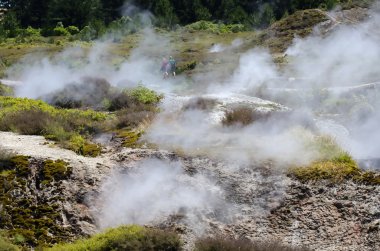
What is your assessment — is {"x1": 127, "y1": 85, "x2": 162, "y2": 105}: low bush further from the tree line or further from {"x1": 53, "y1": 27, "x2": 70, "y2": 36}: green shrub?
{"x1": 53, "y1": 27, "x2": 70, "y2": 36}: green shrub

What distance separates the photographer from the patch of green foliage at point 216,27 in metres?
42.5

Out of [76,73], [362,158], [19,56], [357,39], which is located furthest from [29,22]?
[362,158]

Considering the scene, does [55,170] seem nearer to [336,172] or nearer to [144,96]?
[336,172]

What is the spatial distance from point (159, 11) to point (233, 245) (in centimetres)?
4509

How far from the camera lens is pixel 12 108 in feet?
52.4

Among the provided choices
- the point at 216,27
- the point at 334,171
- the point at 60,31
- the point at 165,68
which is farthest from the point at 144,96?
the point at 60,31

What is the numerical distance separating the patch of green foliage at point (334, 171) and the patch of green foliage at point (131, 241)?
3.14m

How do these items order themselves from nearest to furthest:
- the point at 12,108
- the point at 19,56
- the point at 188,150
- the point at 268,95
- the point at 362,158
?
1. the point at 362,158
2. the point at 188,150
3. the point at 12,108
4. the point at 268,95
5. the point at 19,56

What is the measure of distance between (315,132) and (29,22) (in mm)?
47437

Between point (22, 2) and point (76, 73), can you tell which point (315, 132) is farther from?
point (22, 2)

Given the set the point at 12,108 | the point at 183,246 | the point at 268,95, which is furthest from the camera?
the point at 268,95

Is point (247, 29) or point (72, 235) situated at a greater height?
point (72, 235)

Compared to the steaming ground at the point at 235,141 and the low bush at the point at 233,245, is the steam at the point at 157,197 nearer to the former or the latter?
the steaming ground at the point at 235,141

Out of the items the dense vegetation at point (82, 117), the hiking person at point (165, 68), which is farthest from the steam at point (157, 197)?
the hiking person at point (165, 68)
